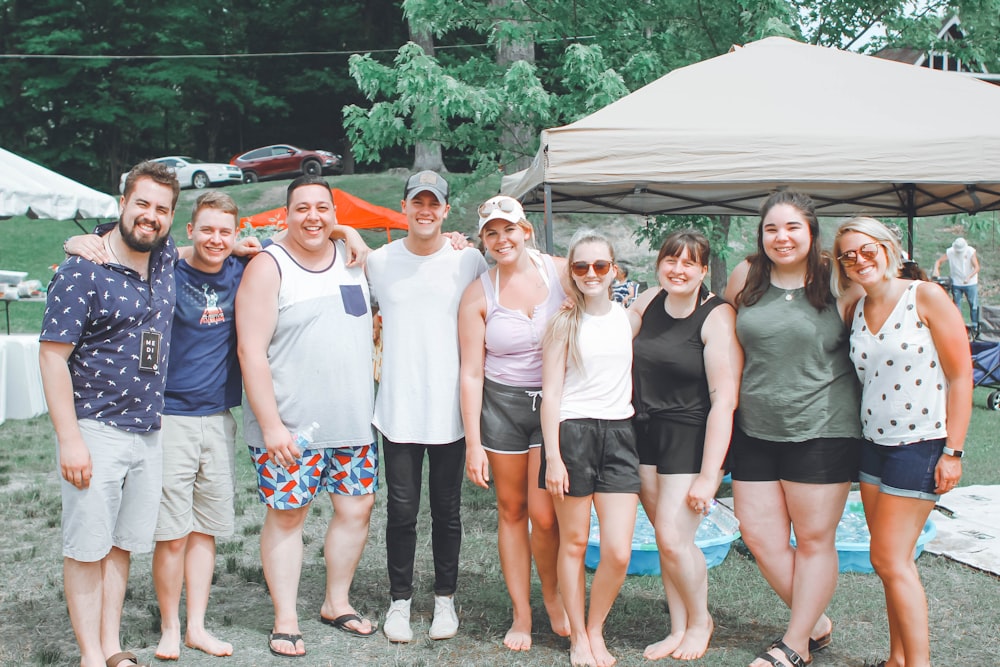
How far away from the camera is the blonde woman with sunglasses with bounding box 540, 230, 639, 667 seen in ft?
10.2

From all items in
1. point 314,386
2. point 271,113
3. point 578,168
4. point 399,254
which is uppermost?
point 271,113

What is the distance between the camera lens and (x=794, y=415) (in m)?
3.04

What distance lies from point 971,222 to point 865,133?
5.91 meters

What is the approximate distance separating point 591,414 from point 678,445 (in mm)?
356

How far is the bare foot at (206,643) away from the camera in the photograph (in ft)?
11.0

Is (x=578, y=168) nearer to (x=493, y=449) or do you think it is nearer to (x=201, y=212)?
(x=493, y=449)

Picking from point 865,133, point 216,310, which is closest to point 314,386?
point 216,310

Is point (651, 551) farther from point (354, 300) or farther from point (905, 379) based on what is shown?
point (354, 300)

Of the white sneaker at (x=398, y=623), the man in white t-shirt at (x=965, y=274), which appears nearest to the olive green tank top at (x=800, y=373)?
the white sneaker at (x=398, y=623)

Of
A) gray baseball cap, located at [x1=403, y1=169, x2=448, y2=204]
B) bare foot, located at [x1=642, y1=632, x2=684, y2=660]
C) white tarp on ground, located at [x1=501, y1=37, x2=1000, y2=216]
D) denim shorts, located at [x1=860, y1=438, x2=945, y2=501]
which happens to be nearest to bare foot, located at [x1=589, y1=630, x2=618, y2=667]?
bare foot, located at [x1=642, y1=632, x2=684, y2=660]

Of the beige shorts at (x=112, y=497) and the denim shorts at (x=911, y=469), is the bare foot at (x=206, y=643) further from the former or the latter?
the denim shorts at (x=911, y=469)

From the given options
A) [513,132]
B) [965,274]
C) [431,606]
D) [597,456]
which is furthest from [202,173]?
[597,456]

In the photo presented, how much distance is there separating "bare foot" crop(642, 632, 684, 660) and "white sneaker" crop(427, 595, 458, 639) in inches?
31.4

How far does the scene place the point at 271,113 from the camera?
30.9 meters
